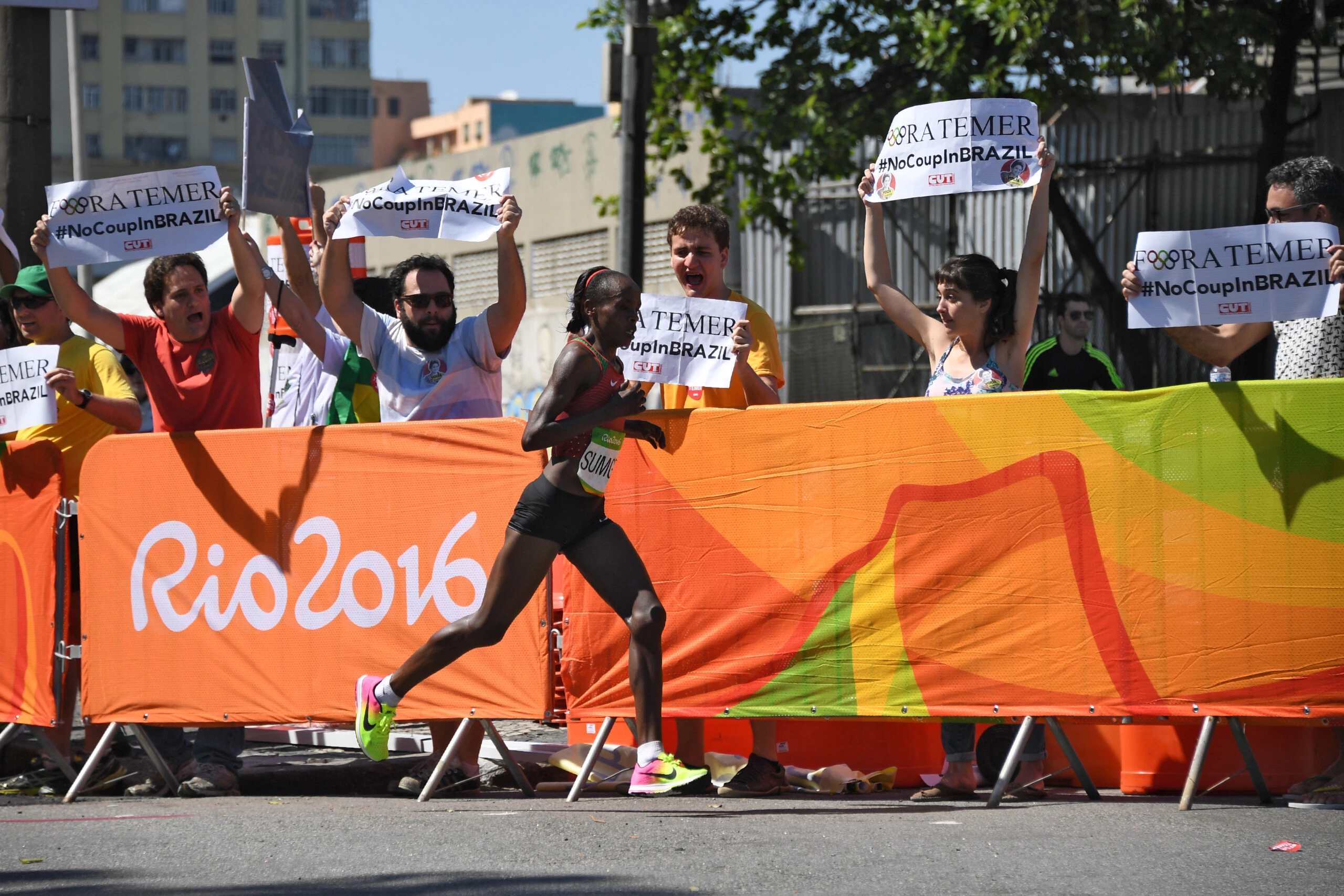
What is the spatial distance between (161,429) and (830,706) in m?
3.33

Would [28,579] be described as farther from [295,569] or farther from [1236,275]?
[1236,275]

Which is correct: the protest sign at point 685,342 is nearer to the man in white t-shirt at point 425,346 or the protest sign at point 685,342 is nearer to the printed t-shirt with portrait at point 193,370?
the man in white t-shirt at point 425,346

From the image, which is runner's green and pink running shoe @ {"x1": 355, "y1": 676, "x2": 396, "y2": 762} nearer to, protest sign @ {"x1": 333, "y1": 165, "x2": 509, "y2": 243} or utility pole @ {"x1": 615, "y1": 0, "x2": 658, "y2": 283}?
protest sign @ {"x1": 333, "y1": 165, "x2": 509, "y2": 243}

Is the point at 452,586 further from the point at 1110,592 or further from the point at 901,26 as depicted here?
the point at 901,26

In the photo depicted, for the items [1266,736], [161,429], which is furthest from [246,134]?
[1266,736]

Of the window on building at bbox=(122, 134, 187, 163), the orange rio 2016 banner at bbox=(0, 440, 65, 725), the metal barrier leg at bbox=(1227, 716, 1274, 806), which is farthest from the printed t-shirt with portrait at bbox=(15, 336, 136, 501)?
the window on building at bbox=(122, 134, 187, 163)

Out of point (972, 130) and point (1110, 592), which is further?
point (972, 130)

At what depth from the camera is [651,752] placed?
5660mm

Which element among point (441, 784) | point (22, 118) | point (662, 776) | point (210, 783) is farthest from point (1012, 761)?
point (22, 118)

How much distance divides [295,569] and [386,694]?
883 millimetres

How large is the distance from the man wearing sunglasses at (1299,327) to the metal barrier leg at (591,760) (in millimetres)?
2543

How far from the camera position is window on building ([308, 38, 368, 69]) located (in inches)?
3875

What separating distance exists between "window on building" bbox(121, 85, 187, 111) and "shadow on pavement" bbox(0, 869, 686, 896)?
91699 mm

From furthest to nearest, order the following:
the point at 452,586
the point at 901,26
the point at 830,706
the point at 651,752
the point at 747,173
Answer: the point at 747,173
the point at 901,26
the point at 452,586
the point at 830,706
the point at 651,752
